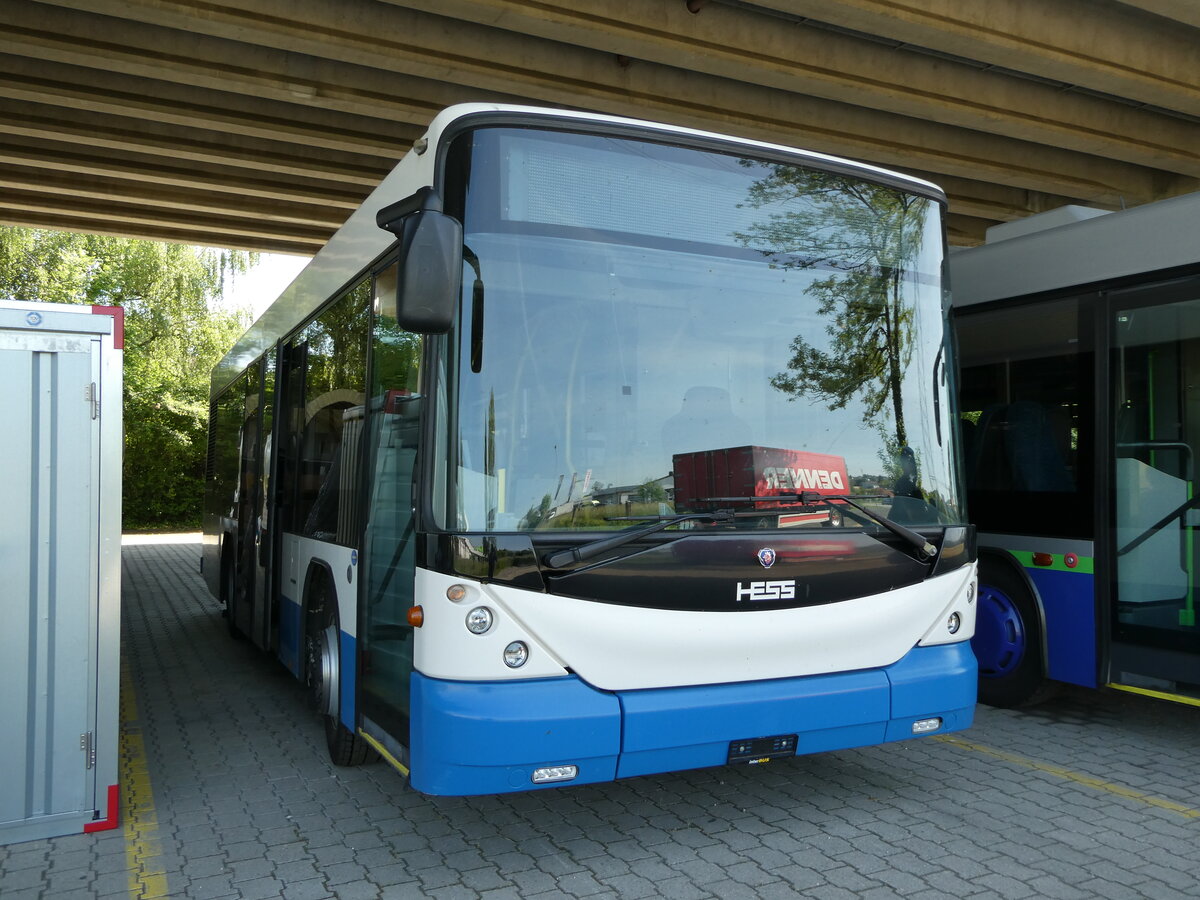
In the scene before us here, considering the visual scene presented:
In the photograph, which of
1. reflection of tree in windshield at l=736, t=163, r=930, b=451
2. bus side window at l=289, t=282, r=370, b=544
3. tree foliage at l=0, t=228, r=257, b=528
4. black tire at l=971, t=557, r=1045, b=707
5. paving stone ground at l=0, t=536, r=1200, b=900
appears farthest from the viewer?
tree foliage at l=0, t=228, r=257, b=528

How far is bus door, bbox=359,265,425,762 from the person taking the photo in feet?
14.0

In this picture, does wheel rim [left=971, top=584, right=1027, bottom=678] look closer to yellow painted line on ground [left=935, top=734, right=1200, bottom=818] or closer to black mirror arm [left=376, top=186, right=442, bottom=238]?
yellow painted line on ground [left=935, top=734, right=1200, bottom=818]

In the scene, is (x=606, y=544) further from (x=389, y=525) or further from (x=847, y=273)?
(x=847, y=273)

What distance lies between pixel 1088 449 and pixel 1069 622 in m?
1.05

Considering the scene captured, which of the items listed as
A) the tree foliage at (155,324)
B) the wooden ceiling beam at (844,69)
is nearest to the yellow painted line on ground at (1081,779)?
the wooden ceiling beam at (844,69)

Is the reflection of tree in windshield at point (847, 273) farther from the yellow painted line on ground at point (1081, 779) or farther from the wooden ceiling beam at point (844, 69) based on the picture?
the wooden ceiling beam at point (844, 69)

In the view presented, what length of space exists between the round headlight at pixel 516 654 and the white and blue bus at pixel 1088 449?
390 cm

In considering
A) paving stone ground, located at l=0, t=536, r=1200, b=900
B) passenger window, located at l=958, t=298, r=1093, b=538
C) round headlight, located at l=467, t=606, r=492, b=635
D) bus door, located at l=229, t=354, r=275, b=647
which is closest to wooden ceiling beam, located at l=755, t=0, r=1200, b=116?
passenger window, located at l=958, t=298, r=1093, b=538

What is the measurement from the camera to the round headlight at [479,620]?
153 inches

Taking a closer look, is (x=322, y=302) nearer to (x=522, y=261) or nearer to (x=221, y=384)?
(x=522, y=261)

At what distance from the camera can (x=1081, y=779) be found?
216 inches

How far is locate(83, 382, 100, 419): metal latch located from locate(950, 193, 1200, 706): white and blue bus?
207 inches

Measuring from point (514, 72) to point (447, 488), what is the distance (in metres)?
7.00

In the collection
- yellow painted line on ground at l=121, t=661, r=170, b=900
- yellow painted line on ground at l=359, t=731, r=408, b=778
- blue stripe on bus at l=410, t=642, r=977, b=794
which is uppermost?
blue stripe on bus at l=410, t=642, r=977, b=794
